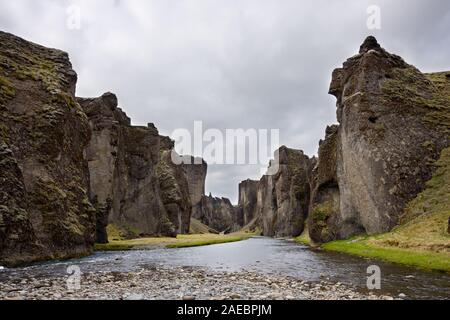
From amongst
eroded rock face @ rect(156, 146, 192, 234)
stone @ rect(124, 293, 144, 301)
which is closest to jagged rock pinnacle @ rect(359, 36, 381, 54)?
stone @ rect(124, 293, 144, 301)

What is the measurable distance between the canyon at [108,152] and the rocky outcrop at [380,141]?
18 cm

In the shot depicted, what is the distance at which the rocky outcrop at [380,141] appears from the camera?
54531mm

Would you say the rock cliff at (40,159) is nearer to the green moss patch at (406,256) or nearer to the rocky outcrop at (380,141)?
the green moss patch at (406,256)

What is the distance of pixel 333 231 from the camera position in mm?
68812

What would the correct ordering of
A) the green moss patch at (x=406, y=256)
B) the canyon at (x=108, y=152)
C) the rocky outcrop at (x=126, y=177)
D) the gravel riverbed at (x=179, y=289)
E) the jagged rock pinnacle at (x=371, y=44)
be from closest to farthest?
the gravel riverbed at (x=179, y=289) < the green moss patch at (x=406, y=256) < the canyon at (x=108, y=152) < the jagged rock pinnacle at (x=371, y=44) < the rocky outcrop at (x=126, y=177)

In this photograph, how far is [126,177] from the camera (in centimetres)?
10700

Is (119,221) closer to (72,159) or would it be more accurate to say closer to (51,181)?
(72,159)

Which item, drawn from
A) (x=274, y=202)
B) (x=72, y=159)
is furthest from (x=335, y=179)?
(x=274, y=202)

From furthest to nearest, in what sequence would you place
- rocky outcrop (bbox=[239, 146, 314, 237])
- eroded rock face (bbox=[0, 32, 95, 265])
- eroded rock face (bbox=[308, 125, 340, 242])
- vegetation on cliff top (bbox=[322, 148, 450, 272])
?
rocky outcrop (bbox=[239, 146, 314, 237])
eroded rock face (bbox=[308, 125, 340, 242])
eroded rock face (bbox=[0, 32, 95, 265])
vegetation on cliff top (bbox=[322, 148, 450, 272])

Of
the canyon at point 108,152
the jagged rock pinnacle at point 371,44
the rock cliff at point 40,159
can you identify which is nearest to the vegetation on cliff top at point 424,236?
the canyon at point 108,152

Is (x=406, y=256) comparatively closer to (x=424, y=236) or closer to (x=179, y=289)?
(x=424, y=236)

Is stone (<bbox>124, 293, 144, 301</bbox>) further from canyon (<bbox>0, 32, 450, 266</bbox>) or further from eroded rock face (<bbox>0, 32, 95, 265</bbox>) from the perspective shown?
canyon (<bbox>0, 32, 450, 266</bbox>)

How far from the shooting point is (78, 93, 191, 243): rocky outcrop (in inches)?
3351

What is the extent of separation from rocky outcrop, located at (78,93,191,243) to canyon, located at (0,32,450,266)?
1.26 ft
